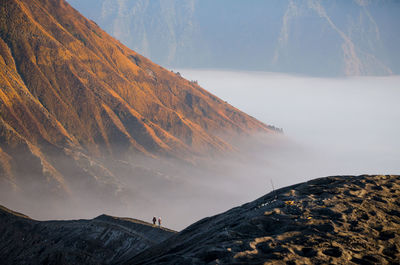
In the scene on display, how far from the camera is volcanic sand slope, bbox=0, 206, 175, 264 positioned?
3547 centimetres

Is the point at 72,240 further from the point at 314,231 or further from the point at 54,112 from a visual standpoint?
the point at 54,112

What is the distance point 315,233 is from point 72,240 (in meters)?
28.1

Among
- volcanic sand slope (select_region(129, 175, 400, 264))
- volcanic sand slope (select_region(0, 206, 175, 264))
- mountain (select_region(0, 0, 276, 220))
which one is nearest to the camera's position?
volcanic sand slope (select_region(129, 175, 400, 264))

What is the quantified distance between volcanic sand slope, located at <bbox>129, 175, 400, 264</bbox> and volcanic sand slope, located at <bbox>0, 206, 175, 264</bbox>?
1660cm

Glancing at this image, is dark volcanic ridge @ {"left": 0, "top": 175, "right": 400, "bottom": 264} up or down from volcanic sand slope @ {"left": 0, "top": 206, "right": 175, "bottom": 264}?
down

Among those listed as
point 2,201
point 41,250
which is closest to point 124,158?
point 2,201

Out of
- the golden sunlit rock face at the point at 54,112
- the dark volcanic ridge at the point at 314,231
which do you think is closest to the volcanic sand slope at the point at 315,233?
the dark volcanic ridge at the point at 314,231

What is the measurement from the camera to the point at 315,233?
58.0ft

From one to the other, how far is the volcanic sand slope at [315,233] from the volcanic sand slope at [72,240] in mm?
16600

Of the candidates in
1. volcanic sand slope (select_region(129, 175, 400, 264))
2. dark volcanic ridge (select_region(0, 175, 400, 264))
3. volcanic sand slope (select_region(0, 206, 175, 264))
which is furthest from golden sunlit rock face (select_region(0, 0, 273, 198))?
volcanic sand slope (select_region(129, 175, 400, 264))

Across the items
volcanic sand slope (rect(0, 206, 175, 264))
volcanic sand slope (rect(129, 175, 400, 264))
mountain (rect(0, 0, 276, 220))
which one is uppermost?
mountain (rect(0, 0, 276, 220))

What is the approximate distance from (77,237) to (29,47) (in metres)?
151

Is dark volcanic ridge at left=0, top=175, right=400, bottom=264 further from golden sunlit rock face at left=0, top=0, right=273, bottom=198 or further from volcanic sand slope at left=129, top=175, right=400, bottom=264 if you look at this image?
golden sunlit rock face at left=0, top=0, right=273, bottom=198

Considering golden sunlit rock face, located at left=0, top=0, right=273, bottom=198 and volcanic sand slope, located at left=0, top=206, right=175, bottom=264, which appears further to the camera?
golden sunlit rock face, located at left=0, top=0, right=273, bottom=198
